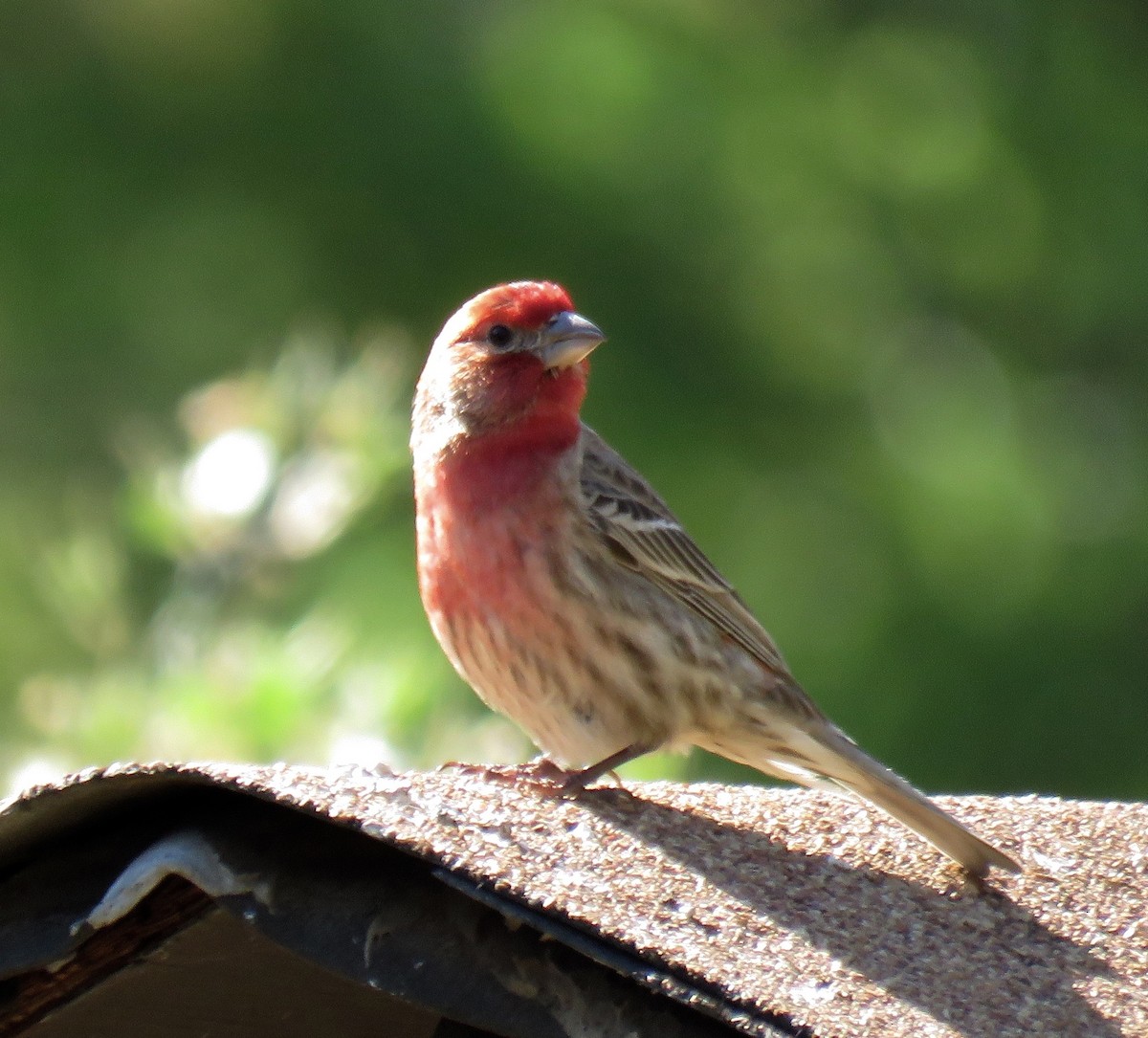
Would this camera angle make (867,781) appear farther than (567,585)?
No

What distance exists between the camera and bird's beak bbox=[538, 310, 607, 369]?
4535 mm

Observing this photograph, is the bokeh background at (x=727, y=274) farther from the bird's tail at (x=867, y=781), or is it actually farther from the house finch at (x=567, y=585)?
the bird's tail at (x=867, y=781)

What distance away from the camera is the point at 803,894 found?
304cm

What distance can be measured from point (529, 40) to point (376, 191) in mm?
907

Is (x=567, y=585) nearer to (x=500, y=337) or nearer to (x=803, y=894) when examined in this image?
(x=500, y=337)

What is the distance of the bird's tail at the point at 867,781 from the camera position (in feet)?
10.9

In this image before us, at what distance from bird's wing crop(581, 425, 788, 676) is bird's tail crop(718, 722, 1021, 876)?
199mm

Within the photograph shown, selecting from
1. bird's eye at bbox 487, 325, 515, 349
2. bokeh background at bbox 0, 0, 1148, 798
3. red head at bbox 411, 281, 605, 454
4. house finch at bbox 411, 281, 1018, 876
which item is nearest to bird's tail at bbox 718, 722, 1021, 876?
house finch at bbox 411, 281, 1018, 876

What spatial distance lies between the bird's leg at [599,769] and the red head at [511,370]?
2.37ft

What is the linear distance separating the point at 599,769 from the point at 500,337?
1.21 meters

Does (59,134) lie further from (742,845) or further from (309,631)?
(742,845)

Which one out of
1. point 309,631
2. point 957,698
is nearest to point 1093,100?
point 957,698

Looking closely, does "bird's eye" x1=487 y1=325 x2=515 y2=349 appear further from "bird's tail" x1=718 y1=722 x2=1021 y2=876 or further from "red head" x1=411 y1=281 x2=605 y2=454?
"bird's tail" x1=718 y1=722 x2=1021 y2=876

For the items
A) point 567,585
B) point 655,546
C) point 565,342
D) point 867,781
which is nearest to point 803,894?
point 867,781
